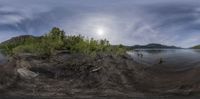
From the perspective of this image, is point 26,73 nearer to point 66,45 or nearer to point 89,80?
point 89,80

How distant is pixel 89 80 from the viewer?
3991 cm

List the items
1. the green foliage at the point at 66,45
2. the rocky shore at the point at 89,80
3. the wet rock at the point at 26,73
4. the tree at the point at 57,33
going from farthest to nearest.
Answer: the tree at the point at 57,33 < the green foliage at the point at 66,45 < the wet rock at the point at 26,73 < the rocky shore at the point at 89,80

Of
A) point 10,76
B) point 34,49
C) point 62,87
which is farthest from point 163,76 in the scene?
point 34,49

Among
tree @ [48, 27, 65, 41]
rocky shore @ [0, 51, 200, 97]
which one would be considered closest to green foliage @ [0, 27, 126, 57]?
tree @ [48, 27, 65, 41]

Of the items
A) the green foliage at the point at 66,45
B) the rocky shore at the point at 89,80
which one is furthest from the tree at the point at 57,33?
the rocky shore at the point at 89,80

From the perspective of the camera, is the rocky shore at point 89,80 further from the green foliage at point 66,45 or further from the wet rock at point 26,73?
the green foliage at point 66,45

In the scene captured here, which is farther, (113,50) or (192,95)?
(113,50)

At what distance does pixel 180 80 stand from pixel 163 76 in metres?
3.01

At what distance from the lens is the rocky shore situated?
3606cm

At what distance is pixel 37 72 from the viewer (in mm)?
42438

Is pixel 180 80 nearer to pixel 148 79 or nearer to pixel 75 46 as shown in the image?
pixel 148 79

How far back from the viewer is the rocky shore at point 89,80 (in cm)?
3606

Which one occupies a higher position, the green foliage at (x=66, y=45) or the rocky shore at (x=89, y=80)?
the green foliage at (x=66, y=45)

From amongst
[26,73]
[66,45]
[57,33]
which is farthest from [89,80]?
[57,33]
